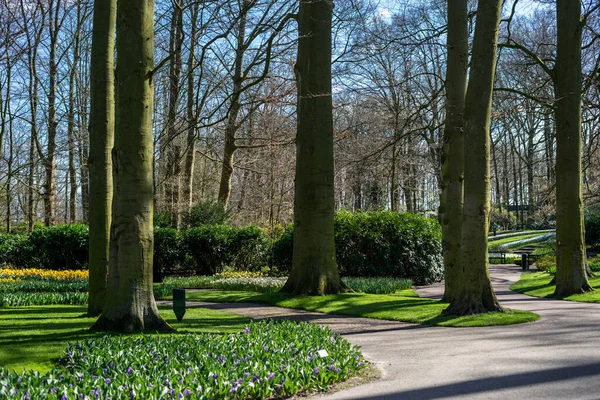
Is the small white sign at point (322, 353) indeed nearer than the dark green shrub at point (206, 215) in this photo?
Yes

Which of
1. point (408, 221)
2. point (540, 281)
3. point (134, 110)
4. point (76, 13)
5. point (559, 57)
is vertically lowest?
point (540, 281)

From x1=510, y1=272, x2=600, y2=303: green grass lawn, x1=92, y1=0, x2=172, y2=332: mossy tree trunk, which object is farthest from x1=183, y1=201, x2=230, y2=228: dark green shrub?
x1=92, y1=0, x2=172, y2=332: mossy tree trunk

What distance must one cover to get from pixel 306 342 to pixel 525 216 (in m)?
65.3

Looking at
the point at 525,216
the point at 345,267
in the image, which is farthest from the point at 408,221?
the point at 525,216

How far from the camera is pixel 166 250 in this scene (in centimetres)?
2370

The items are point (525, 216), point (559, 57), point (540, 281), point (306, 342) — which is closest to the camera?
point (306, 342)

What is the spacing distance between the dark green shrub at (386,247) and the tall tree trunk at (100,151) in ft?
37.6

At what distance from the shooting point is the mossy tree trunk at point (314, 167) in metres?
14.3

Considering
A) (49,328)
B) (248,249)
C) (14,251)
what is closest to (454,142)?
(49,328)

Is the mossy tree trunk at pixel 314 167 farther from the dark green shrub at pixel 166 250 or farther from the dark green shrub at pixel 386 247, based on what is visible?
the dark green shrub at pixel 166 250

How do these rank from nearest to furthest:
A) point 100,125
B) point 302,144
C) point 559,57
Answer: point 100,125
point 302,144
point 559,57

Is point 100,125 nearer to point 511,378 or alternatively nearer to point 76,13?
point 511,378

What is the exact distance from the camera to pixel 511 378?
257 inches

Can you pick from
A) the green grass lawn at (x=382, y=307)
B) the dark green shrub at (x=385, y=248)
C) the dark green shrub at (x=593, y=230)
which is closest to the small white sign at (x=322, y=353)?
the green grass lawn at (x=382, y=307)
